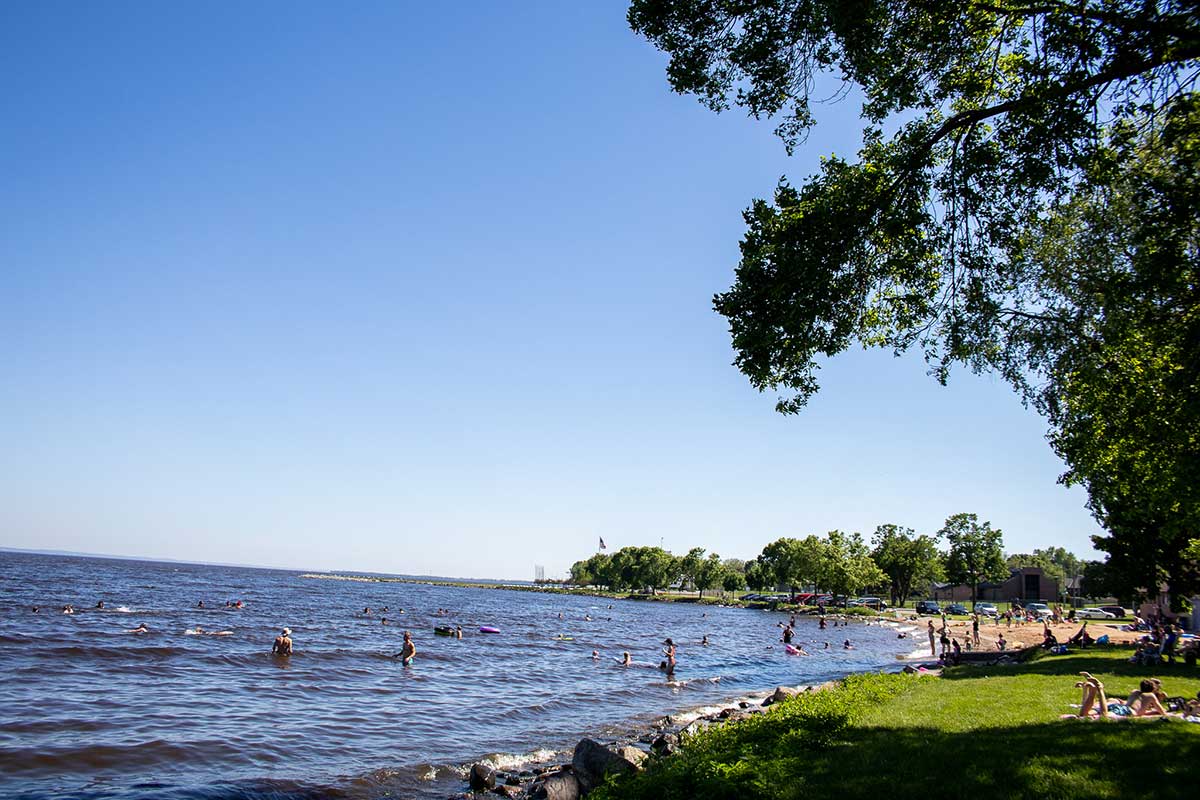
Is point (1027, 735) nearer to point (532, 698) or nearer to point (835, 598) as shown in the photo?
point (532, 698)

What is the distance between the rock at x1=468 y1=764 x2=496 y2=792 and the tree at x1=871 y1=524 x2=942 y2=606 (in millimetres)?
115018

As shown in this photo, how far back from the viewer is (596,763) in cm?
1531

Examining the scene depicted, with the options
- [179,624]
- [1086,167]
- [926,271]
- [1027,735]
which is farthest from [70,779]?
[179,624]

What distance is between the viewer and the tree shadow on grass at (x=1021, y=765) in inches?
343

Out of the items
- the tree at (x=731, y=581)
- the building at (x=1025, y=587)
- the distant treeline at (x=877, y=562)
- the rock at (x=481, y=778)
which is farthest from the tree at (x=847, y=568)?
the rock at (x=481, y=778)

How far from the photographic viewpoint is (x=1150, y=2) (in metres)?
10.2

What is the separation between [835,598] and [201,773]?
112189 mm

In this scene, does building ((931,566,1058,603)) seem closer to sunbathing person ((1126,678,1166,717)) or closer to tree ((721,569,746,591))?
tree ((721,569,746,591))

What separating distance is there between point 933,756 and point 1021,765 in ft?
4.32

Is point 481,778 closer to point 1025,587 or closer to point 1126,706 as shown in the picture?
point 1126,706

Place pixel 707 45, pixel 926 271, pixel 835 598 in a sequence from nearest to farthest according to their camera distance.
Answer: pixel 707 45, pixel 926 271, pixel 835 598

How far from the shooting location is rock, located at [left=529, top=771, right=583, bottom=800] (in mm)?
14477

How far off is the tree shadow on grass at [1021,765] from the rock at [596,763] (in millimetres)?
5348

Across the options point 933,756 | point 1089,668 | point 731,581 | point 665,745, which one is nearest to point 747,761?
point 933,756
